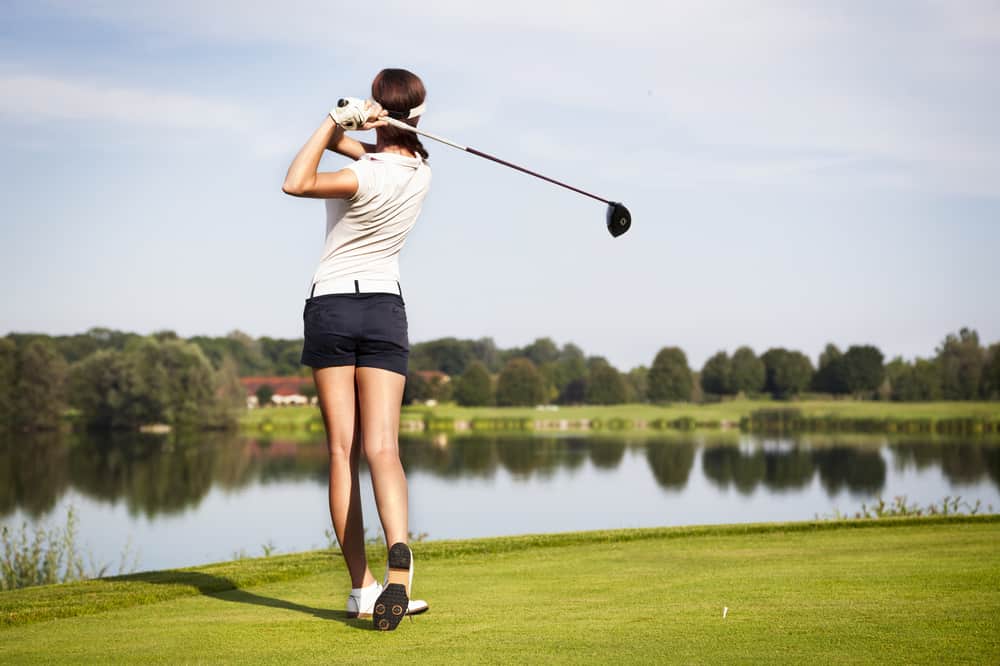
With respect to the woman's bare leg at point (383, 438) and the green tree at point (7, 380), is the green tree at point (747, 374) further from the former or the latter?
the woman's bare leg at point (383, 438)

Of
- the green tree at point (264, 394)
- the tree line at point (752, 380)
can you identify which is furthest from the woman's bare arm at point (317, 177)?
the green tree at point (264, 394)

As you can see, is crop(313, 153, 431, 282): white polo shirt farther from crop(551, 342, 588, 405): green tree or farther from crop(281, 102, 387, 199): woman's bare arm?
crop(551, 342, 588, 405): green tree

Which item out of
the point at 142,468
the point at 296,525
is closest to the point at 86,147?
the point at 142,468

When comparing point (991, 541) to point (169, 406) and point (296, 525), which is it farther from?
point (169, 406)

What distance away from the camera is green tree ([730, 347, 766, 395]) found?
91562 millimetres

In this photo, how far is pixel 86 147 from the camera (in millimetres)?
45781

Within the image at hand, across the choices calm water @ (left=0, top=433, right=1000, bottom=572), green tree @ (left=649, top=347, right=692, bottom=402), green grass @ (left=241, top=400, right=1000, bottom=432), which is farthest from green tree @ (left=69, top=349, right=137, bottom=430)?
green tree @ (left=649, top=347, right=692, bottom=402)

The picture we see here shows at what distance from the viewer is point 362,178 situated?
12.3 feet

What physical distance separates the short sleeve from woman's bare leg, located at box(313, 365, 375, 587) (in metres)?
0.64

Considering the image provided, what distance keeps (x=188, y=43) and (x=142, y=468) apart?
49.6ft

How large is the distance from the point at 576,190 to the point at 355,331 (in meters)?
1.22

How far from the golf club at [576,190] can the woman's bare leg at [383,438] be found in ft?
2.96

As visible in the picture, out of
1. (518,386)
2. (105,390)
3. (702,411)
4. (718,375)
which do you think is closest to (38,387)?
(105,390)

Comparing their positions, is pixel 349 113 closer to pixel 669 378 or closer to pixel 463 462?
pixel 463 462
